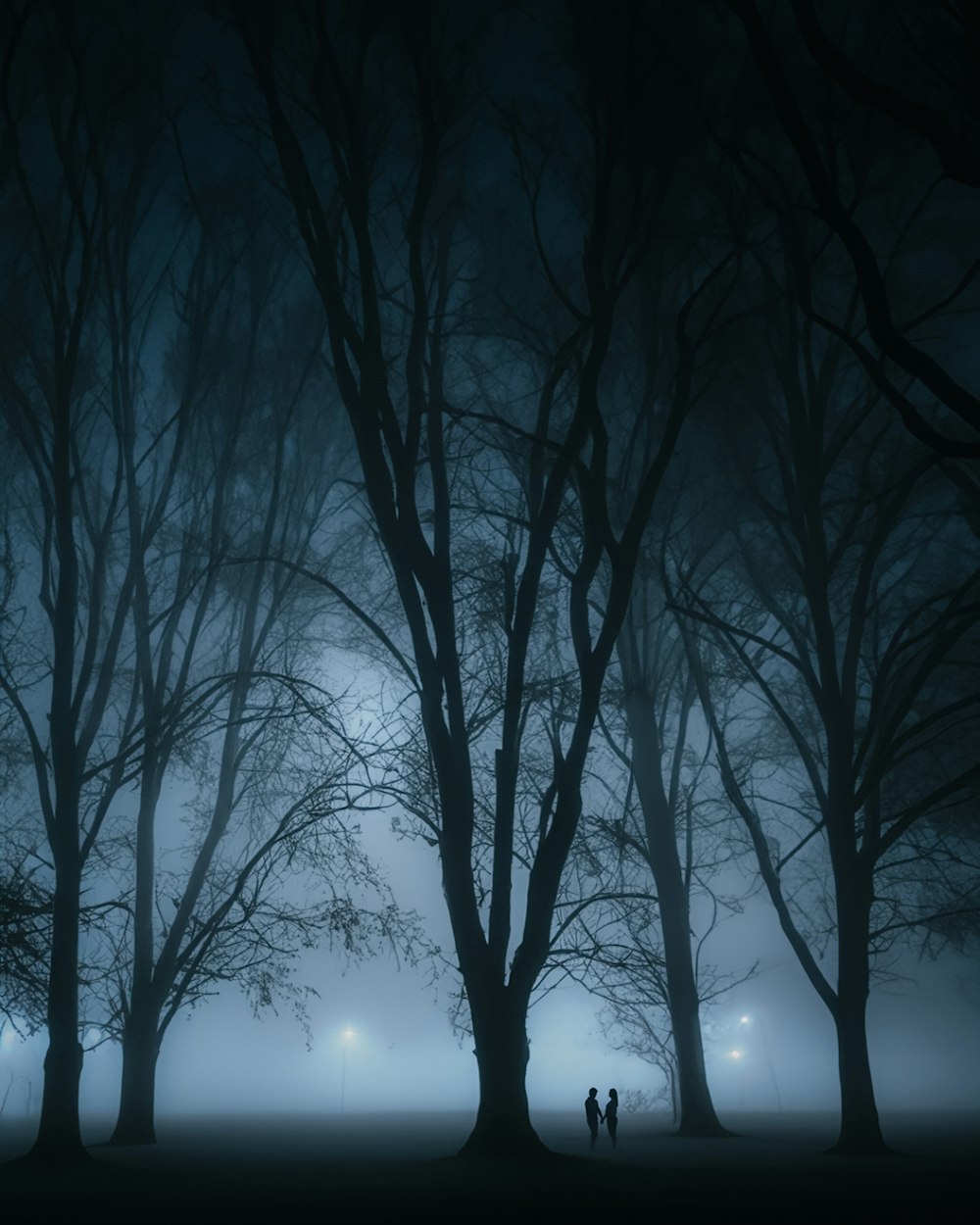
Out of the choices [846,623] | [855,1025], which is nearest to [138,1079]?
[855,1025]

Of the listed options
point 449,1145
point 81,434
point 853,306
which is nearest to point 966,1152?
point 449,1145

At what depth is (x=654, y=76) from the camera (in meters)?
11.4

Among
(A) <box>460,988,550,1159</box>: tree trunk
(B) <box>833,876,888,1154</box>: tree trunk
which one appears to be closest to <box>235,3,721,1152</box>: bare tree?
(A) <box>460,988,550,1159</box>: tree trunk

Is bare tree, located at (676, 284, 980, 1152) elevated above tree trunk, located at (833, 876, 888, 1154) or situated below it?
above

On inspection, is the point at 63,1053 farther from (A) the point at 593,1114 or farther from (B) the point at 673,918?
(B) the point at 673,918

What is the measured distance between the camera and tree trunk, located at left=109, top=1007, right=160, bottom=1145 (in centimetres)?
1468

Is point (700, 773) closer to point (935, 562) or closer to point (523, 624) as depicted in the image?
point (935, 562)

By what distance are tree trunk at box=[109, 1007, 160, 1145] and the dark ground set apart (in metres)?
0.50

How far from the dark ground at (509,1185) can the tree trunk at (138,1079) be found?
0.50 m

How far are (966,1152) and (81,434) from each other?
14687mm

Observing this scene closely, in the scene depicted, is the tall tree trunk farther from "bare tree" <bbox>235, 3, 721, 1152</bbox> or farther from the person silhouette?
"bare tree" <bbox>235, 3, 721, 1152</bbox>

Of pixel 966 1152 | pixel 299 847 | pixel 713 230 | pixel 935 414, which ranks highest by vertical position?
pixel 713 230

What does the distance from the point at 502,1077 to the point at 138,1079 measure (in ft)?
22.4

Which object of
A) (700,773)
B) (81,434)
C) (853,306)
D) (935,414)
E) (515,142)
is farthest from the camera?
(700,773)
